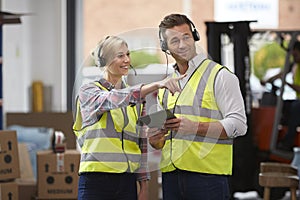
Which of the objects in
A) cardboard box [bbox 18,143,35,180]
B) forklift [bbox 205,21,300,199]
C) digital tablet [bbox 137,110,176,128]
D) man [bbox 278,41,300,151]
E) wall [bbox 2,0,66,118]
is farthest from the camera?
wall [bbox 2,0,66,118]

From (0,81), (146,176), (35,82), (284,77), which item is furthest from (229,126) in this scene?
(35,82)

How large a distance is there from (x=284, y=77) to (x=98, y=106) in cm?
549

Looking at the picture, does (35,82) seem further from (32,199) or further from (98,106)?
(98,106)

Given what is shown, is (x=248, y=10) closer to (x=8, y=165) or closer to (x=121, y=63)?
(x=8, y=165)

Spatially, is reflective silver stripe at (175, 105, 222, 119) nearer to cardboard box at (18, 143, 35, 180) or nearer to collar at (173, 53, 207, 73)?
collar at (173, 53, 207, 73)

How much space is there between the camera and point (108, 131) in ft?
10.6

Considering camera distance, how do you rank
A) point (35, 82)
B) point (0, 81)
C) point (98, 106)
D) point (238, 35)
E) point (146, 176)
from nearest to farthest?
point (98, 106) → point (146, 176) → point (0, 81) → point (238, 35) → point (35, 82)

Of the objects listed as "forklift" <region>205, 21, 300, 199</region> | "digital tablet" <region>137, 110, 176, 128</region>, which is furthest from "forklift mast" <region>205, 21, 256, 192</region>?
"digital tablet" <region>137, 110, 176, 128</region>

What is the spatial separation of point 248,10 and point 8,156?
17.7 ft

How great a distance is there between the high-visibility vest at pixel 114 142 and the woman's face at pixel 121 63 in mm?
79

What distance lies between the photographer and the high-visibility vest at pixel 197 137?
3205 millimetres

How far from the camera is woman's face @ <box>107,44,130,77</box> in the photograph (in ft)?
10.5

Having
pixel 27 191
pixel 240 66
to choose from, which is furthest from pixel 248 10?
pixel 27 191

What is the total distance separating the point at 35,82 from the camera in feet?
31.7
